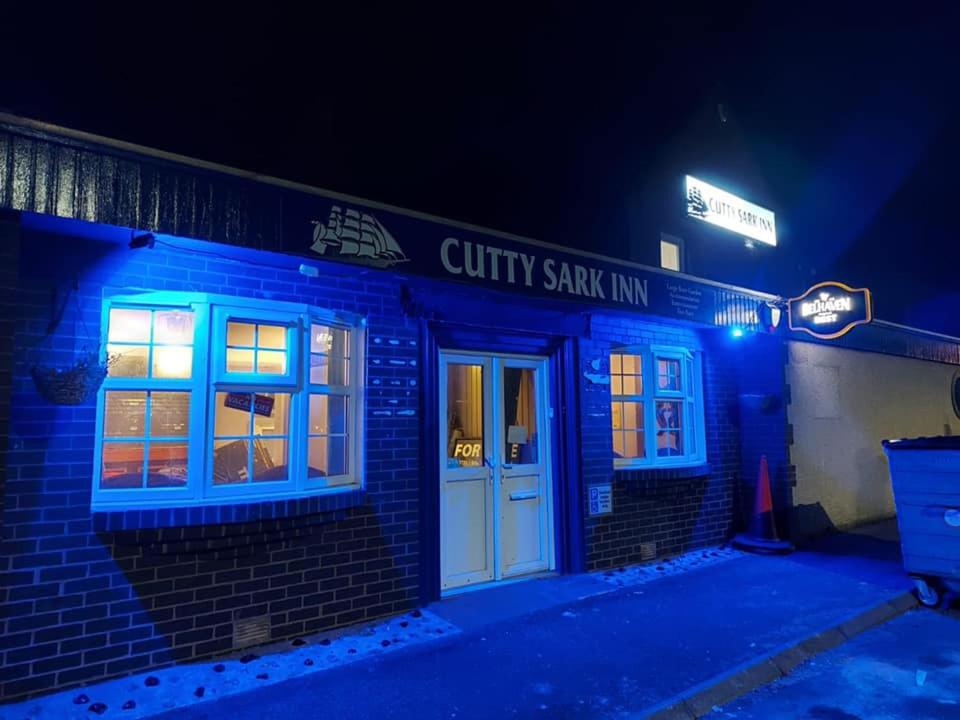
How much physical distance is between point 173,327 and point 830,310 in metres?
7.64

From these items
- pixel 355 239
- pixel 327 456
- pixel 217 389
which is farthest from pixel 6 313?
pixel 327 456

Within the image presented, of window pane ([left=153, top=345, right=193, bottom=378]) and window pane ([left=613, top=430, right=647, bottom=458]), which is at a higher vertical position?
window pane ([left=153, top=345, right=193, bottom=378])

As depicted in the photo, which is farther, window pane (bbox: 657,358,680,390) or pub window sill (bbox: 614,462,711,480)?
window pane (bbox: 657,358,680,390)

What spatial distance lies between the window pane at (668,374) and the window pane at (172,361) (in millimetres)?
5421

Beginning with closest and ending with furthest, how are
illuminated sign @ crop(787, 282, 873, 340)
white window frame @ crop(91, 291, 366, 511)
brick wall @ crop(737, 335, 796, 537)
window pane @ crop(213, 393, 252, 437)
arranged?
white window frame @ crop(91, 291, 366, 511) → window pane @ crop(213, 393, 252, 437) → illuminated sign @ crop(787, 282, 873, 340) → brick wall @ crop(737, 335, 796, 537)

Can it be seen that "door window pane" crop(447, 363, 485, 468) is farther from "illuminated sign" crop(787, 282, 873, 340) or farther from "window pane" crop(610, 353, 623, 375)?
"illuminated sign" crop(787, 282, 873, 340)

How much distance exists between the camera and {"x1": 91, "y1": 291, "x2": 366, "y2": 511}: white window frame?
417 cm

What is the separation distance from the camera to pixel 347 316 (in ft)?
17.1

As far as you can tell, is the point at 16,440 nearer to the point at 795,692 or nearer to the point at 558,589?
the point at 558,589

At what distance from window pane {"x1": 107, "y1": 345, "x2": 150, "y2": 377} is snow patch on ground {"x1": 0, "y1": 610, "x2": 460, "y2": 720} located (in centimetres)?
203

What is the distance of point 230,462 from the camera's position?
Answer: 184 inches

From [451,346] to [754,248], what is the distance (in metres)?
7.08

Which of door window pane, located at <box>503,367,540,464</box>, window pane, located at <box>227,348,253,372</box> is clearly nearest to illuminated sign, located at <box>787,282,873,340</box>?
door window pane, located at <box>503,367,540,464</box>

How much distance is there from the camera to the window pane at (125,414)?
13.8 ft
